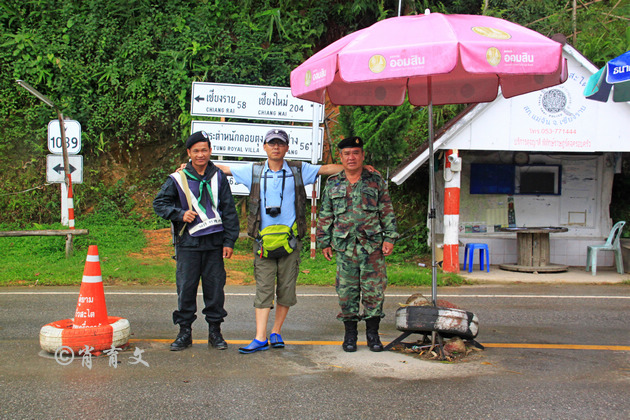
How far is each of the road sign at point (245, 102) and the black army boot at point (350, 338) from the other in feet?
27.9

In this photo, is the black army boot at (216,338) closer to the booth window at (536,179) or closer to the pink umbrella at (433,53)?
the pink umbrella at (433,53)

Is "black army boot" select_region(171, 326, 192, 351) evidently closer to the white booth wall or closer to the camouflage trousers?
the camouflage trousers

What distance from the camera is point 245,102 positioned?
13461 mm

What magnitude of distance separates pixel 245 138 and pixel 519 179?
6309 millimetres

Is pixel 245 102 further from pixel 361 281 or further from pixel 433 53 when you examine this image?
pixel 433 53

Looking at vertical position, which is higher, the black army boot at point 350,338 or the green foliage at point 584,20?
the green foliage at point 584,20

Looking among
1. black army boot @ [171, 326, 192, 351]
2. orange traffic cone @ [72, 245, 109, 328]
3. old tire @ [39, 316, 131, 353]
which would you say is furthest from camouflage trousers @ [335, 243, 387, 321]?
orange traffic cone @ [72, 245, 109, 328]

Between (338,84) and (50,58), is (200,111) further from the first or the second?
(338,84)

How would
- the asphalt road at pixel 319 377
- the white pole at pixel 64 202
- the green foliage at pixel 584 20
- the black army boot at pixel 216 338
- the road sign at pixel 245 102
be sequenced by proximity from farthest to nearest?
1. the green foliage at pixel 584 20
2. the white pole at pixel 64 202
3. the road sign at pixel 245 102
4. the black army boot at pixel 216 338
5. the asphalt road at pixel 319 377

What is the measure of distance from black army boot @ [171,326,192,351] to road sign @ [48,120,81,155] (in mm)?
8933

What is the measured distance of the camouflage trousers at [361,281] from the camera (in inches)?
207

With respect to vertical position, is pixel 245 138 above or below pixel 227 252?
above

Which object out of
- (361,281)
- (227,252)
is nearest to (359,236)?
(361,281)

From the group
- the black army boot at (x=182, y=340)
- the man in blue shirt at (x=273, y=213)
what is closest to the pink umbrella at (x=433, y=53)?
the man in blue shirt at (x=273, y=213)
